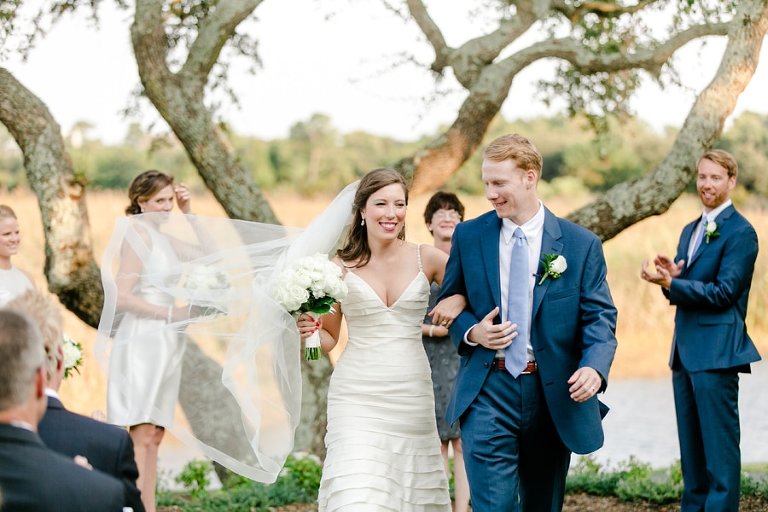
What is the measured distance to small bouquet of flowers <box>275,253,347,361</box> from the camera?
5180 millimetres

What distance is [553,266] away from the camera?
4.75 m

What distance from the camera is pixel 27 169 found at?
798 cm

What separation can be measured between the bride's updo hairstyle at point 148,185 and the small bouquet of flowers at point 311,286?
64.2 inches

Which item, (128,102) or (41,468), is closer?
(41,468)

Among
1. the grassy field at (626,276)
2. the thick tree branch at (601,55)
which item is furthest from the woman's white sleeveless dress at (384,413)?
the grassy field at (626,276)

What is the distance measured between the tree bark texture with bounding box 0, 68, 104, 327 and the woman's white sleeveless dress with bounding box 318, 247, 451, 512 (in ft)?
10.9

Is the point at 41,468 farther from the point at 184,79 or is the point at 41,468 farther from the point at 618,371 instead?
the point at 618,371

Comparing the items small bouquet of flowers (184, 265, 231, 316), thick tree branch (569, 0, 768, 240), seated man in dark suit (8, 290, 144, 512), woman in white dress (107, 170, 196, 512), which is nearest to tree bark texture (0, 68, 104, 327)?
woman in white dress (107, 170, 196, 512)

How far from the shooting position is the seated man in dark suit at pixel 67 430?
3041 millimetres

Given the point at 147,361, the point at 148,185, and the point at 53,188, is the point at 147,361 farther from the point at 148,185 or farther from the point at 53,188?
the point at 53,188

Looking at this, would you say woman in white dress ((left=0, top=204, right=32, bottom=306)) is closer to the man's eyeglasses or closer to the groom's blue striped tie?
the man's eyeglasses

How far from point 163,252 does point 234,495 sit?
1833 millimetres

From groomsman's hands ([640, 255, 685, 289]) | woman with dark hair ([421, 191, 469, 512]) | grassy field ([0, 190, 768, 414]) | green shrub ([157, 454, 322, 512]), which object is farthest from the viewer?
grassy field ([0, 190, 768, 414])

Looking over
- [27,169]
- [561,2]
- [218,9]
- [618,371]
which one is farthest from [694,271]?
[618,371]
